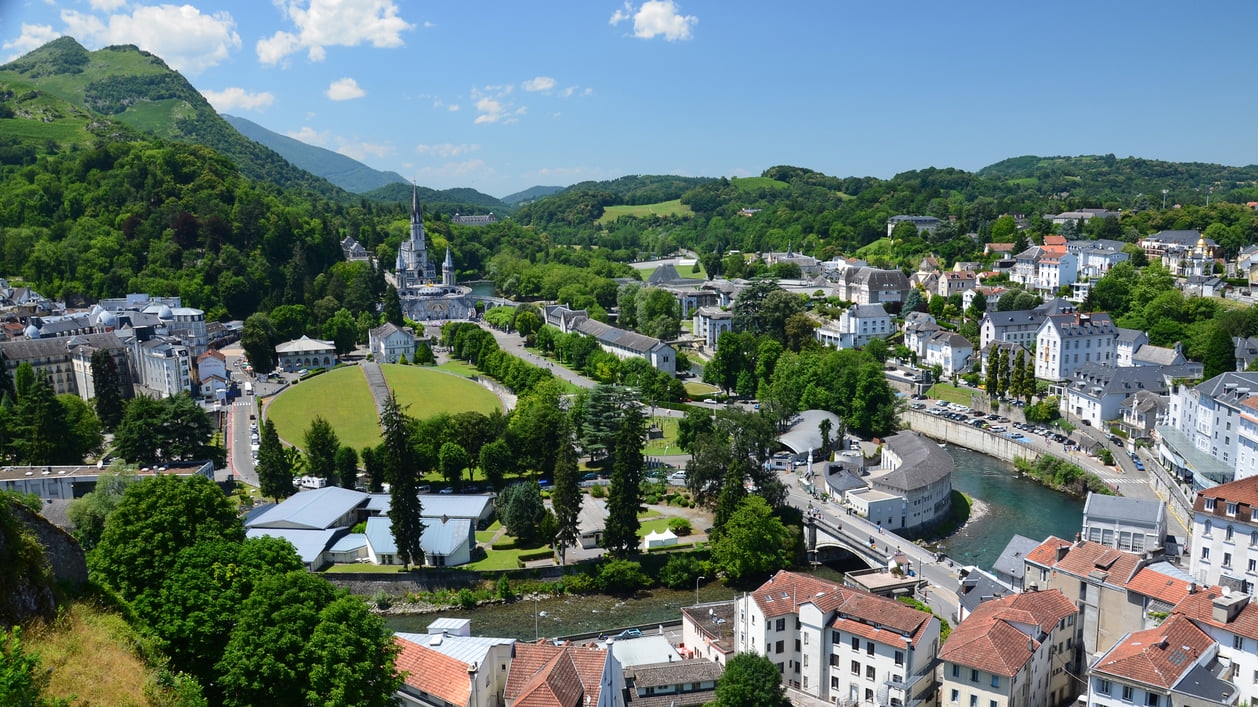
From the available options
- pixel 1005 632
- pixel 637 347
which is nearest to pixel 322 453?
pixel 637 347

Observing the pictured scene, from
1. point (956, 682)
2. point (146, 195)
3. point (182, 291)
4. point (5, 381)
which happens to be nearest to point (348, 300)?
point (182, 291)

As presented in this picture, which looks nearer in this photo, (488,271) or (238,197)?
(238,197)

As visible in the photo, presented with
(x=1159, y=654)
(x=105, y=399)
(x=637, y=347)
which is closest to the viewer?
(x=1159, y=654)

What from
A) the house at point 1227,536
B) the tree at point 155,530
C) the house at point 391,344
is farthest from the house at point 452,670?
the house at point 391,344

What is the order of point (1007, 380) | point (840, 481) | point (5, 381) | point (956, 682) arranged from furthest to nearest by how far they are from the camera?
point (1007, 380) < point (5, 381) < point (840, 481) < point (956, 682)

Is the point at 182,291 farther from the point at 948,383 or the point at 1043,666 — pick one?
the point at 1043,666

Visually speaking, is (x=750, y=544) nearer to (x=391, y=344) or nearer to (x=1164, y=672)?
(x=1164, y=672)
